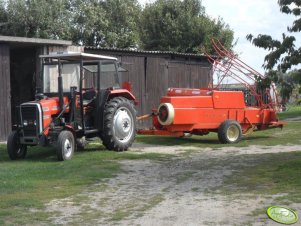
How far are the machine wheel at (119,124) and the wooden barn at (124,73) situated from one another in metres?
3.89

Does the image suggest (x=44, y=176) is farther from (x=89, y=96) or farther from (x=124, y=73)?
(x=124, y=73)

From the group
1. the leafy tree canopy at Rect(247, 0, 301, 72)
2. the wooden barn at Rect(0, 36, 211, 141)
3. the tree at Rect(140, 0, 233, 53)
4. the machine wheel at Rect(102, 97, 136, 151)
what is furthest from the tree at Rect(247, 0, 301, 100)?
the tree at Rect(140, 0, 233, 53)

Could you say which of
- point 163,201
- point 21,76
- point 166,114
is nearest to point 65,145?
point 166,114

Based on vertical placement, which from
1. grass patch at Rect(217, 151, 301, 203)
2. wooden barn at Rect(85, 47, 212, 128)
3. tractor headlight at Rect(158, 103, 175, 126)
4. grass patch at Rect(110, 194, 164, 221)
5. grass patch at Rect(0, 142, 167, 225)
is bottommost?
grass patch at Rect(110, 194, 164, 221)

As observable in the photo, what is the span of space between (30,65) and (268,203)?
13.7 m

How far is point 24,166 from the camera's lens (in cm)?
1170

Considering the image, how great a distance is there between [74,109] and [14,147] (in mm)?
1679

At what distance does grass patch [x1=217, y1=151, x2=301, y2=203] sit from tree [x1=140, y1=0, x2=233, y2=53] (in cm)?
2512

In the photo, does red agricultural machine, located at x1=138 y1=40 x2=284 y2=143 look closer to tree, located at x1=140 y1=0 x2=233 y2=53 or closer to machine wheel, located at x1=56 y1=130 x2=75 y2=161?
machine wheel, located at x1=56 y1=130 x2=75 y2=161

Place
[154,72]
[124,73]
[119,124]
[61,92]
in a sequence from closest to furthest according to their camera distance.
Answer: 1. [61,92]
2. [119,124]
3. [124,73]
4. [154,72]

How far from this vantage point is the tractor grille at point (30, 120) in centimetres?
1249

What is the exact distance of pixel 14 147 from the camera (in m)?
13.0

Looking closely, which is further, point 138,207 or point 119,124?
point 119,124

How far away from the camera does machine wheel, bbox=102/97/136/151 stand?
13.6 meters
